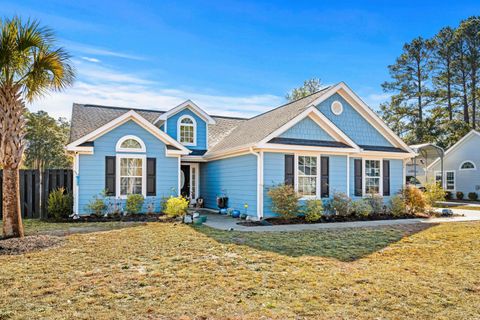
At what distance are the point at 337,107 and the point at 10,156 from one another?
41.3 feet

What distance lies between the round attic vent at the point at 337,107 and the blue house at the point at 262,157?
0.15ft

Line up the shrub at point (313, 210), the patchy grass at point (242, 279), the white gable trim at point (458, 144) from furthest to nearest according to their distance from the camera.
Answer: the white gable trim at point (458, 144) → the shrub at point (313, 210) → the patchy grass at point (242, 279)

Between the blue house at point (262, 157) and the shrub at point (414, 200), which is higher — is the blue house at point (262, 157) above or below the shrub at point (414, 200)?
above

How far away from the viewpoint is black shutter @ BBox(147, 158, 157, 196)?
1408cm

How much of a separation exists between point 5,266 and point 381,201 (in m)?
13.5

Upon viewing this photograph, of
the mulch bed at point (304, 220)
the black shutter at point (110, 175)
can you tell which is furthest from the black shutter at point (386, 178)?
the black shutter at point (110, 175)

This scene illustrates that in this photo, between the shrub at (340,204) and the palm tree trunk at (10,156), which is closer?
the palm tree trunk at (10,156)

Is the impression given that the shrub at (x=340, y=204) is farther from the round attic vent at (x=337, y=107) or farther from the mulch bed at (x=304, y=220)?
the round attic vent at (x=337, y=107)

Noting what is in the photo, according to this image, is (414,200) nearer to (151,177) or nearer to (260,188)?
(260,188)

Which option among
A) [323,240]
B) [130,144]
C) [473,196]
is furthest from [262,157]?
[473,196]

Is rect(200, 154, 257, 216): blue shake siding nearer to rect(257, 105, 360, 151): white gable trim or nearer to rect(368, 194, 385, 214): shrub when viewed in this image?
rect(257, 105, 360, 151): white gable trim

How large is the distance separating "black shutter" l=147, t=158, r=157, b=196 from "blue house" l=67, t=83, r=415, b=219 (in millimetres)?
39

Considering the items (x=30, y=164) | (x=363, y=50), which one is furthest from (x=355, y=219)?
(x=30, y=164)

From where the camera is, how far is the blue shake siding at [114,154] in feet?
43.0
